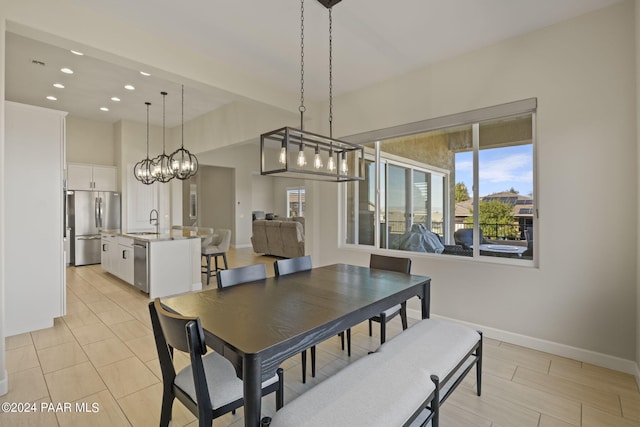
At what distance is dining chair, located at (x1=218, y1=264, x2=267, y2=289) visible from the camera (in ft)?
7.16

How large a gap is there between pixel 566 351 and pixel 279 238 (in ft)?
19.1

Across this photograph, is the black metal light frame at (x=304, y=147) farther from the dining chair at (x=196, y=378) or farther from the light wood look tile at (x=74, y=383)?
the light wood look tile at (x=74, y=383)

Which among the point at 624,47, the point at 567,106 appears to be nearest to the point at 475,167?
the point at 567,106

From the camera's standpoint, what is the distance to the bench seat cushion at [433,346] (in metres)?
1.64

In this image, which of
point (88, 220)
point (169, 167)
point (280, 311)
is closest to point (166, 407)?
point (280, 311)

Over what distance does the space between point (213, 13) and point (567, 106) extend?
318 cm

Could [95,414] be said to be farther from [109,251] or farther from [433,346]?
[109,251]

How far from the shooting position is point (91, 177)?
675 centimetres

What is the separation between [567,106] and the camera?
2.66 metres

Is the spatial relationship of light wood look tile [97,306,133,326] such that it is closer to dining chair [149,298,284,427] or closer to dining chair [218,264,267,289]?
dining chair [218,264,267,289]

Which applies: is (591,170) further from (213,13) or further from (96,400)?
(96,400)

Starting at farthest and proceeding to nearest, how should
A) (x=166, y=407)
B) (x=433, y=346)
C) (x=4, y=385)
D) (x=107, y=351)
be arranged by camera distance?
(x=107, y=351) → (x=4, y=385) → (x=433, y=346) → (x=166, y=407)

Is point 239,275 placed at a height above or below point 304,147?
below

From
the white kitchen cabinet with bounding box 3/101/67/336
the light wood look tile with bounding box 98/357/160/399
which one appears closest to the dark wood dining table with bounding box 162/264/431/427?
the light wood look tile with bounding box 98/357/160/399
